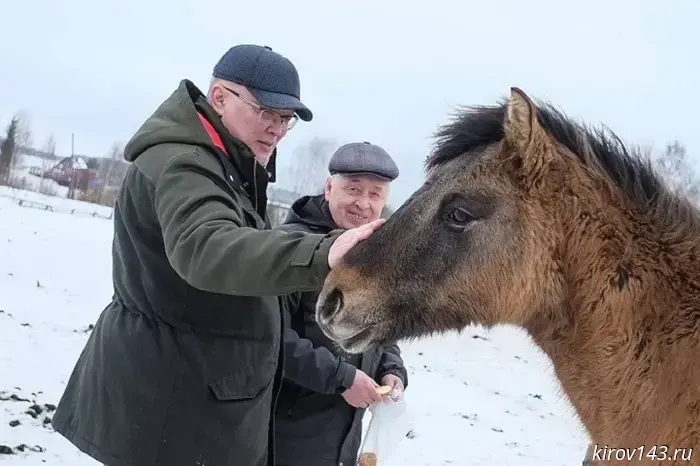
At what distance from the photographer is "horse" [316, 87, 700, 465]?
8.95 ft

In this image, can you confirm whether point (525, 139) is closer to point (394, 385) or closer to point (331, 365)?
point (331, 365)

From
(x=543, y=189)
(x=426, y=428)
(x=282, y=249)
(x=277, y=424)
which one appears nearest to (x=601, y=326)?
(x=543, y=189)

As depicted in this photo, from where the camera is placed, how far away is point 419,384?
1137 cm

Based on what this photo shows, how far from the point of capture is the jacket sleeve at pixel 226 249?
2176mm

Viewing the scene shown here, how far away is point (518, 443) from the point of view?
8711mm

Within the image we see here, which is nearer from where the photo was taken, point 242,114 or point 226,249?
point 226,249

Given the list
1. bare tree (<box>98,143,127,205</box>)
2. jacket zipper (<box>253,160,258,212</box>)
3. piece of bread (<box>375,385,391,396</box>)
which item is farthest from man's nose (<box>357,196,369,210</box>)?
bare tree (<box>98,143,127,205</box>)

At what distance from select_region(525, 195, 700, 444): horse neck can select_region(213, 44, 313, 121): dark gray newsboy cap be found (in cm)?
138

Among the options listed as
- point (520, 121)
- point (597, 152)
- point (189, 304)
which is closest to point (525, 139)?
point (520, 121)

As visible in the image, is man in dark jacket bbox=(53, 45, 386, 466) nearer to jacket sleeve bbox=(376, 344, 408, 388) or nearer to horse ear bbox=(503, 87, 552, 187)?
horse ear bbox=(503, 87, 552, 187)

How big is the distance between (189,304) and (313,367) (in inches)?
40.4

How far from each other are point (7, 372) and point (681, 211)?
794cm

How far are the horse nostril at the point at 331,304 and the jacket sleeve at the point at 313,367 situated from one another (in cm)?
67

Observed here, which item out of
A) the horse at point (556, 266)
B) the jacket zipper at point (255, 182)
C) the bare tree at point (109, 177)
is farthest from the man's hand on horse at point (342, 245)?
the bare tree at point (109, 177)
